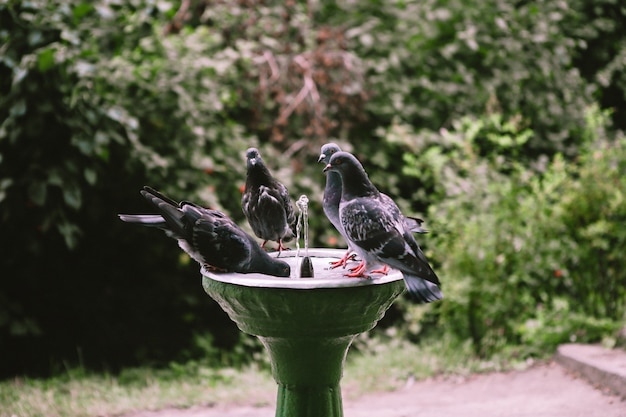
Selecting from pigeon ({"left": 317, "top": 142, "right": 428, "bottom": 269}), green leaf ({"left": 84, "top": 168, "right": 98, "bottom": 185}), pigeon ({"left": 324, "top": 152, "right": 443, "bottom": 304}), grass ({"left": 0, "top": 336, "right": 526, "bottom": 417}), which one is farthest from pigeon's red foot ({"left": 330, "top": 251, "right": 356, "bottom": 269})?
green leaf ({"left": 84, "top": 168, "right": 98, "bottom": 185})

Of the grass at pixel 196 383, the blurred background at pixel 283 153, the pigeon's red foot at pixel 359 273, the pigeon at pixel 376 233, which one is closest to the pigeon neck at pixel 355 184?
the pigeon at pixel 376 233

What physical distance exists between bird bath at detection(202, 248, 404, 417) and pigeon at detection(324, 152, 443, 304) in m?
0.15

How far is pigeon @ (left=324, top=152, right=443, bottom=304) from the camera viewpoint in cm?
271

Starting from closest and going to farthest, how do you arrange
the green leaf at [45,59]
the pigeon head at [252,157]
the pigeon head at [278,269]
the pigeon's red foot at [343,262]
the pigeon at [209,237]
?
the pigeon at [209,237], the pigeon head at [278,269], the pigeon head at [252,157], the pigeon's red foot at [343,262], the green leaf at [45,59]

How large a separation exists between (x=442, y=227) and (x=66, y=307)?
10.6 feet

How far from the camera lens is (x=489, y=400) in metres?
4.50

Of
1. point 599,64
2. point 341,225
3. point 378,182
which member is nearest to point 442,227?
point 378,182

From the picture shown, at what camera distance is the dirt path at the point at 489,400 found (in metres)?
4.14

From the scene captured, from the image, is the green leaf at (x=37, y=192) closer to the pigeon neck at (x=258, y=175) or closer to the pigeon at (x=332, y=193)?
the pigeon neck at (x=258, y=175)

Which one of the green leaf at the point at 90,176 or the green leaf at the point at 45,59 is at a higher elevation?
the green leaf at the point at 45,59

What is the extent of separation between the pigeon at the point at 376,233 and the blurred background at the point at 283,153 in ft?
7.95

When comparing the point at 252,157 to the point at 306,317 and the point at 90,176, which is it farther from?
the point at 90,176

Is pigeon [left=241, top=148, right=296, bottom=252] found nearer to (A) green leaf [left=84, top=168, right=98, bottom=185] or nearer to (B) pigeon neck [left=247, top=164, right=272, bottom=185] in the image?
(B) pigeon neck [left=247, top=164, right=272, bottom=185]

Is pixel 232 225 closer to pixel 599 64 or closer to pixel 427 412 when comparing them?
pixel 427 412
